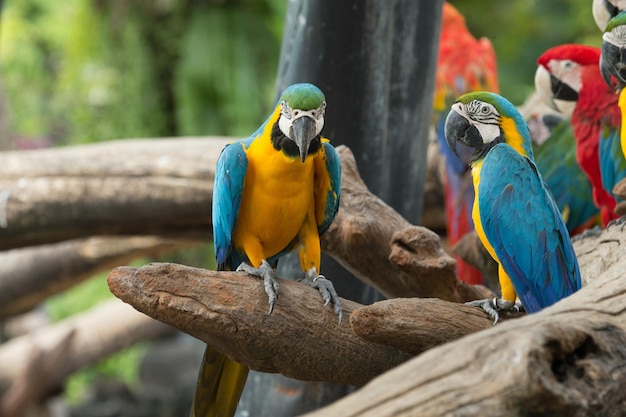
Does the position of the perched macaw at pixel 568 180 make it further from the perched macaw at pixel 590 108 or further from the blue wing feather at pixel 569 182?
the perched macaw at pixel 590 108

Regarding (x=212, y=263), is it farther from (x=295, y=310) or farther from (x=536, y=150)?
(x=295, y=310)

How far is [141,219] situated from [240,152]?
59.8 inches

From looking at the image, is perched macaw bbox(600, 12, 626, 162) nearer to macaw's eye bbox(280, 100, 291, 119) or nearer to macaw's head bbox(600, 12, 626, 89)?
macaw's head bbox(600, 12, 626, 89)

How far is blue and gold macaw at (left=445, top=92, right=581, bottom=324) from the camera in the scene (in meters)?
1.56

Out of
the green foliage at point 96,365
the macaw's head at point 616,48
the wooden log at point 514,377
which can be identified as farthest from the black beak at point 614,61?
the green foliage at point 96,365

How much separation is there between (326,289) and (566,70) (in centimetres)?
125

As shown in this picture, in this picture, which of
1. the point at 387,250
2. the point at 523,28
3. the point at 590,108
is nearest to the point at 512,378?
the point at 387,250

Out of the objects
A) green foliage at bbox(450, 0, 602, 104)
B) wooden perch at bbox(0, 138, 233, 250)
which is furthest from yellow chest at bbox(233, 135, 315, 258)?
green foliage at bbox(450, 0, 602, 104)

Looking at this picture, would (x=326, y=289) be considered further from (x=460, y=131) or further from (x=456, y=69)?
(x=456, y=69)

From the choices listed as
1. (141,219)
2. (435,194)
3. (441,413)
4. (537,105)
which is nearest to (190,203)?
(141,219)

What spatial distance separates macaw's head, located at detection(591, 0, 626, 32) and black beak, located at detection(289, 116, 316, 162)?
1069 millimetres

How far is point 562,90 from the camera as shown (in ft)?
7.83

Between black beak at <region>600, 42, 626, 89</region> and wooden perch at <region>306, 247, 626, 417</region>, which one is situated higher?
black beak at <region>600, 42, 626, 89</region>

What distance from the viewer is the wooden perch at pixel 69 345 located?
4020 mm
